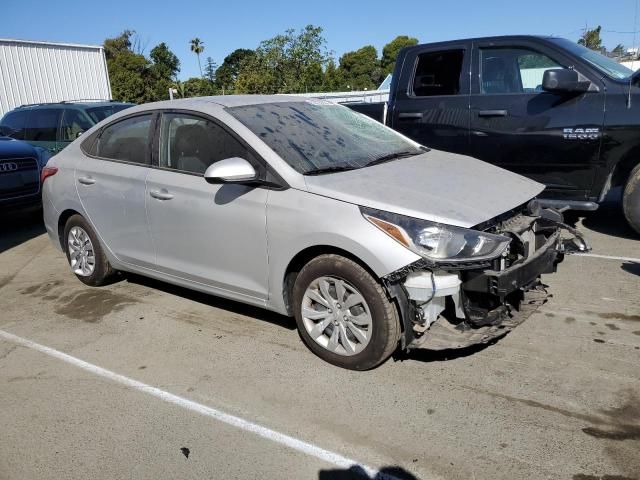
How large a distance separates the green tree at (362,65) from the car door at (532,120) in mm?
57246

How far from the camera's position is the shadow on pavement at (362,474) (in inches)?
102

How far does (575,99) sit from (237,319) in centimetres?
390

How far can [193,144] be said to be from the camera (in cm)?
418

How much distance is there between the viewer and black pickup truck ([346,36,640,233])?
5422 millimetres

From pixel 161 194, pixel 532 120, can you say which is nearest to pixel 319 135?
pixel 161 194

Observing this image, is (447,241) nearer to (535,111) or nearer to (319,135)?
(319,135)

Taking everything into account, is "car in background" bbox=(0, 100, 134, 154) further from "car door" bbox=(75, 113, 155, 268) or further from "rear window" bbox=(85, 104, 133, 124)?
"car door" bbox=(75, 113, 155, 268)

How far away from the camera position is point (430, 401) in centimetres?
315

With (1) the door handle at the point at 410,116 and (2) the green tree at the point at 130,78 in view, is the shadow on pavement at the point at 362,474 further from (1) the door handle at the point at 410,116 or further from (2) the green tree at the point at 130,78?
(2) the green tree at the point at 130,78

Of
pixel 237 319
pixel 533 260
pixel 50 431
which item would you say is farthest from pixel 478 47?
pixel 50 431

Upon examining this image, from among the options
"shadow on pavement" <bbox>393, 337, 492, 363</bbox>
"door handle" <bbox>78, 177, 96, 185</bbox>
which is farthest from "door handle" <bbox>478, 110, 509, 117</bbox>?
"door handle" <bbox>78, 177, 96, 185</bbox>

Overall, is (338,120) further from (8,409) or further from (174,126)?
(8,409)

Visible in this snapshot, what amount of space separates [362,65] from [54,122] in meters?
58.4

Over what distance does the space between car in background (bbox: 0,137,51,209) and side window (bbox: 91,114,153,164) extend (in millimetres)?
3294
